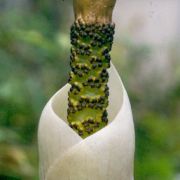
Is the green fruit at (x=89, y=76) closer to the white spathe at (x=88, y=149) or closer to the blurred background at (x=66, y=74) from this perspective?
the white spathe at (x=88, y=149)

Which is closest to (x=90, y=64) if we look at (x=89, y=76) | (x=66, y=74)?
(x=89, y=76)

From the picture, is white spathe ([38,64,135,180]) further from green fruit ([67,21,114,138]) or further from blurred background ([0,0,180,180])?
blurred background ([0,0,180,180])

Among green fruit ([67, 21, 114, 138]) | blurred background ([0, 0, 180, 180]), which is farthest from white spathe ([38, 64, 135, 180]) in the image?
blurred background ([0, 0, 180, 180])

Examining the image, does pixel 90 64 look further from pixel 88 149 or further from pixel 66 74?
pixel 66 74

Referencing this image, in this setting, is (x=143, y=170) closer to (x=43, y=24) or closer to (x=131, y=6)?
(x=43, y=24)

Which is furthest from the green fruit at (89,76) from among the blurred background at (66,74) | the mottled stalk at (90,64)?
the blurred background at (66,74)

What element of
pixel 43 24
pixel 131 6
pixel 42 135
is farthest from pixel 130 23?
pixel 42 135

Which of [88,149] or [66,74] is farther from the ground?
[66,74]
